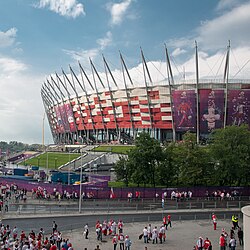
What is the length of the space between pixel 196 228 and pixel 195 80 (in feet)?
196

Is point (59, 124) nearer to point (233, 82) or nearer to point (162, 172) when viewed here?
point (233, 82)

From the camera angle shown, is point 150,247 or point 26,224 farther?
point 26,224

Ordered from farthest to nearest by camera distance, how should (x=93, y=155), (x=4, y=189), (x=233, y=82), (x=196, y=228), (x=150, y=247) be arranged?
1. (x=233, y=82)
2. (x=93, y=155)
3. (x=4, y=189)
4. (x=196, y=228)
5. (x=150, y=247)

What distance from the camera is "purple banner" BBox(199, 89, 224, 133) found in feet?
250

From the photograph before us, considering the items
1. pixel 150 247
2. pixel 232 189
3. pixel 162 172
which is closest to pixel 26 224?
pixel 150 247

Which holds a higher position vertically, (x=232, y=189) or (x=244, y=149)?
(x=244, y=149)

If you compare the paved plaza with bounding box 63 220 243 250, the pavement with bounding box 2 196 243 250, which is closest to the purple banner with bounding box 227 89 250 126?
the pavement with bounding box 2 196 243 250

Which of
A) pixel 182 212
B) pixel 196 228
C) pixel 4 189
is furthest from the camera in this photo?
pixel 4 189

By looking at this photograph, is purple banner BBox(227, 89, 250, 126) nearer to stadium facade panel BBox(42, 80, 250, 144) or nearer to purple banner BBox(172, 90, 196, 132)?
stadium facade panel BBox(42, 80, 250, 144)

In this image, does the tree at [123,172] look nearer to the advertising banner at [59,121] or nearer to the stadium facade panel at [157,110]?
the stadium facade panel at [157,110]

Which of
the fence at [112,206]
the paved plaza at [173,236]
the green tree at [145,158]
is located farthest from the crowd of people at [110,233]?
the green tree at [145,158]

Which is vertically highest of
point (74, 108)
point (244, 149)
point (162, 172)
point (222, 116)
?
point (74, 108)

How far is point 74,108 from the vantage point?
4122 inches

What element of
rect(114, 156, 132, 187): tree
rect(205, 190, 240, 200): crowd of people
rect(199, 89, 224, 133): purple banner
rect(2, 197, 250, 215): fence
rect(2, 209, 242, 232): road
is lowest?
rect(2, 209, 242, 232): road
